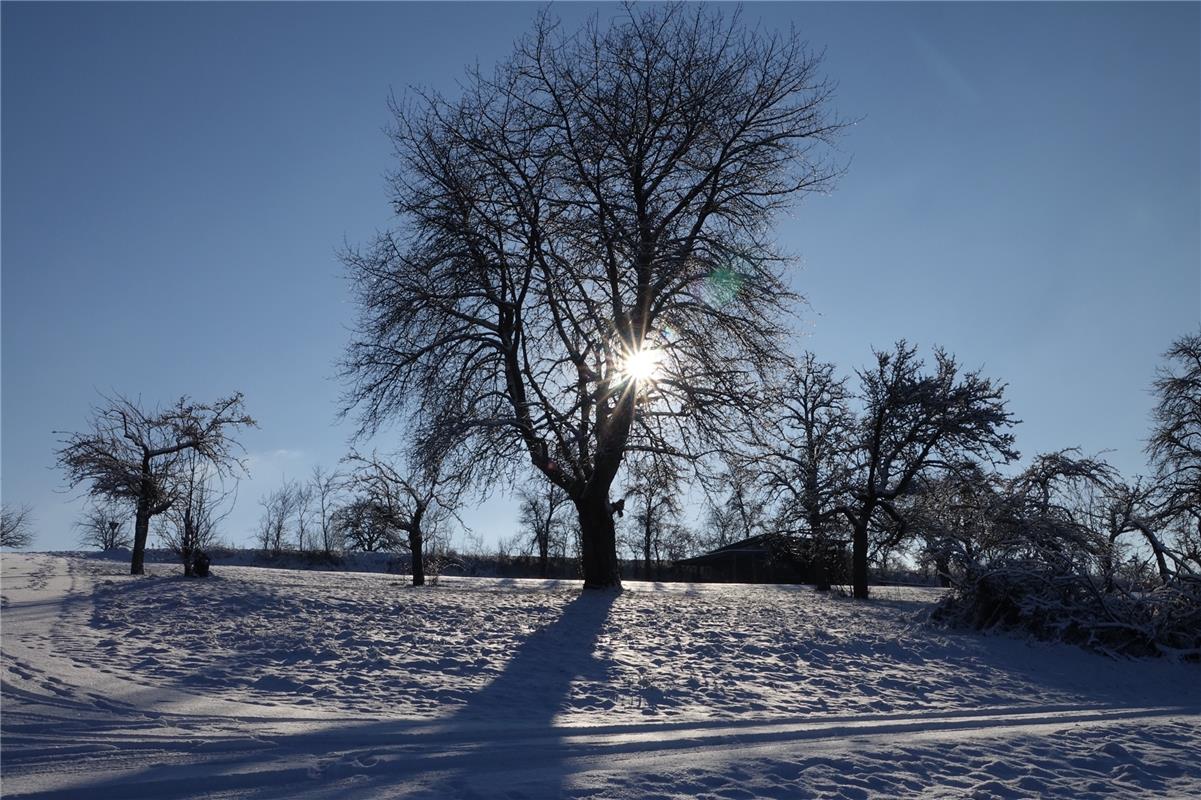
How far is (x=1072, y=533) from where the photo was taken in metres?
16.1

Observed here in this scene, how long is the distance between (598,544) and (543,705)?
41.5 ft

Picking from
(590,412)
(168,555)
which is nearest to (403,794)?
(590,412)

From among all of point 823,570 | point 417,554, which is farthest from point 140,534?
point 823,570

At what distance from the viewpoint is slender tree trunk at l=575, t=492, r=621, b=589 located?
68.4 feet

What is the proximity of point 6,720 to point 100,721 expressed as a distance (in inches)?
26.4

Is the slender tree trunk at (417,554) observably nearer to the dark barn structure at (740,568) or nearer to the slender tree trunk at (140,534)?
the slender tree trunk at (140,534)

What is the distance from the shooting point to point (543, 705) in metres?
8.59

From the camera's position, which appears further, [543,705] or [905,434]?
[905,434]

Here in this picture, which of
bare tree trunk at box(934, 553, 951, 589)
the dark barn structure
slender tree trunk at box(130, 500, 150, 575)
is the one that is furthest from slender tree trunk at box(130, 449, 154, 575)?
the dark barn structure

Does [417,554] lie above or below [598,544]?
below

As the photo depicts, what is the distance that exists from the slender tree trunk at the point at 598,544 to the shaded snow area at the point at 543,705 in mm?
5042

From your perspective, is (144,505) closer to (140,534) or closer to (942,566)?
(140,534)

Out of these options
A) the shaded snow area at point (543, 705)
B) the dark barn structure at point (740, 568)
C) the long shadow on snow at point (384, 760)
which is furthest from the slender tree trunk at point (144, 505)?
the dark barn structure at point (740, 568)

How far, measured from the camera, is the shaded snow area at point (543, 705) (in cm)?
587
